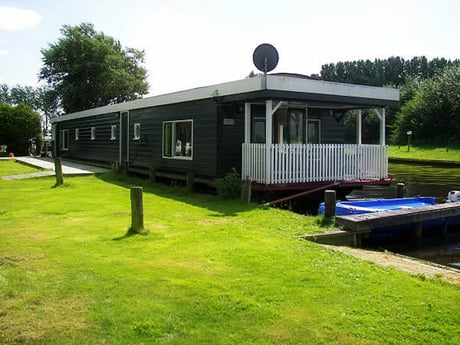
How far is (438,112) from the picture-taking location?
4703 cm

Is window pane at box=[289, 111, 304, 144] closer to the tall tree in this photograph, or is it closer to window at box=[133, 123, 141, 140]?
window at box=[133, 123, 141, 140]

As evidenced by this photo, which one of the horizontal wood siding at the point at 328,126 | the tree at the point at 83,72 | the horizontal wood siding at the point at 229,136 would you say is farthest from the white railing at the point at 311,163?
the tree at the point at 83,72

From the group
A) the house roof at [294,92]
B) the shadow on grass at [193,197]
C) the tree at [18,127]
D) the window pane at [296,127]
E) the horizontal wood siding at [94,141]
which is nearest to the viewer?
the shadow on grass at [193,197]

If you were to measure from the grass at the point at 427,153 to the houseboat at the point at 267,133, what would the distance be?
81.8 feet

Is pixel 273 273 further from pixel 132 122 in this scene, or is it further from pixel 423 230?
pixel 132 122

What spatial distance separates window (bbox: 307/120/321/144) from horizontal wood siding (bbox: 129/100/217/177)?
332 cm

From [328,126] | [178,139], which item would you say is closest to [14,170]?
[178,139]

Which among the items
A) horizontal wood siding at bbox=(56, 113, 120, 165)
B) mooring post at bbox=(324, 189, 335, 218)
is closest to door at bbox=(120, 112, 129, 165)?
horizontal wood siding at bbox=(56, 113, 120, 165)

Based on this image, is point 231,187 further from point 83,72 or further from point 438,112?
point 438,112

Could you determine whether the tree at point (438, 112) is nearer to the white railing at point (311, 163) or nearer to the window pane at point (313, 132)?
the window pane at point (313, 132)

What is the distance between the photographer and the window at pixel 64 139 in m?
30.5

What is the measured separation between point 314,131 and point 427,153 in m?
29.9

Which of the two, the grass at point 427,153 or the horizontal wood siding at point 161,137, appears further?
the grass at point 427,153

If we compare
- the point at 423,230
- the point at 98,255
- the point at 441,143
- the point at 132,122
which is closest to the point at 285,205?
the point at 423,230
